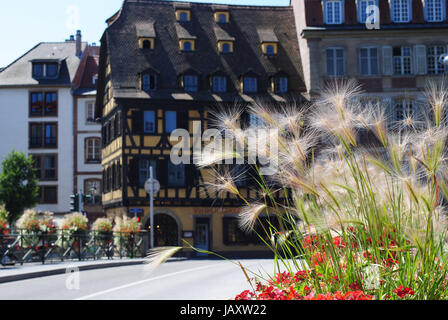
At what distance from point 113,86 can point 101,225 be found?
9.53 m

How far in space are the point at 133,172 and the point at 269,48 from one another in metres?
11.2

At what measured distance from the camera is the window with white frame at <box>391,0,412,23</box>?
127 ft

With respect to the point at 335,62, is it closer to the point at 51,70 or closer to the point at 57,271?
the point at 57,271

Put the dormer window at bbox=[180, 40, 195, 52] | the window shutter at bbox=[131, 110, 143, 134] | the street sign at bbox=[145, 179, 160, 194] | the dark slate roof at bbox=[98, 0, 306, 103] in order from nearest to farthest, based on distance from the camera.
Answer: the street sign at bbox=[145, 179, 160, 194], the window shutter at bbox=[131, 110, 143, 134], the dark slate roof at bbox=[98, 0, 306, 103], the dormer window at bbox=[180, 40, 195, 52]

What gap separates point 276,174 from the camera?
6074mm

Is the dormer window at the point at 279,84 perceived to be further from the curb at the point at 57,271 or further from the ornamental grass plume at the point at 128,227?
the curb at the point at 57,271

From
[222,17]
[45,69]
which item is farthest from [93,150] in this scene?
[222,17]

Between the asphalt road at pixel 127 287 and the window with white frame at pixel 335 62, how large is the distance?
20.7 m

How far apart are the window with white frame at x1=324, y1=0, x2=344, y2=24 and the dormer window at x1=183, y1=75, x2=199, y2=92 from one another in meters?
8.08

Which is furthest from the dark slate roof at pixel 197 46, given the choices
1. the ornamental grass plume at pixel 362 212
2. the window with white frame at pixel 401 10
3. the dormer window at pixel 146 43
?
the ornamental grass plume at pixel 362 212

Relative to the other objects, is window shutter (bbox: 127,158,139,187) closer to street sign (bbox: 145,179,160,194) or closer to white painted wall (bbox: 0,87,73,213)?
street sign (bbox: 145,179,160,194)


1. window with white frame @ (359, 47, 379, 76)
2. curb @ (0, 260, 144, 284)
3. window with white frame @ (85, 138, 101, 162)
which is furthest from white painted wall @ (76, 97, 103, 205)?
curb @ (0, 260, 144, 284)

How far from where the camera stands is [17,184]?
51594 millimetres

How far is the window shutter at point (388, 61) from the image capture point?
38375mm
